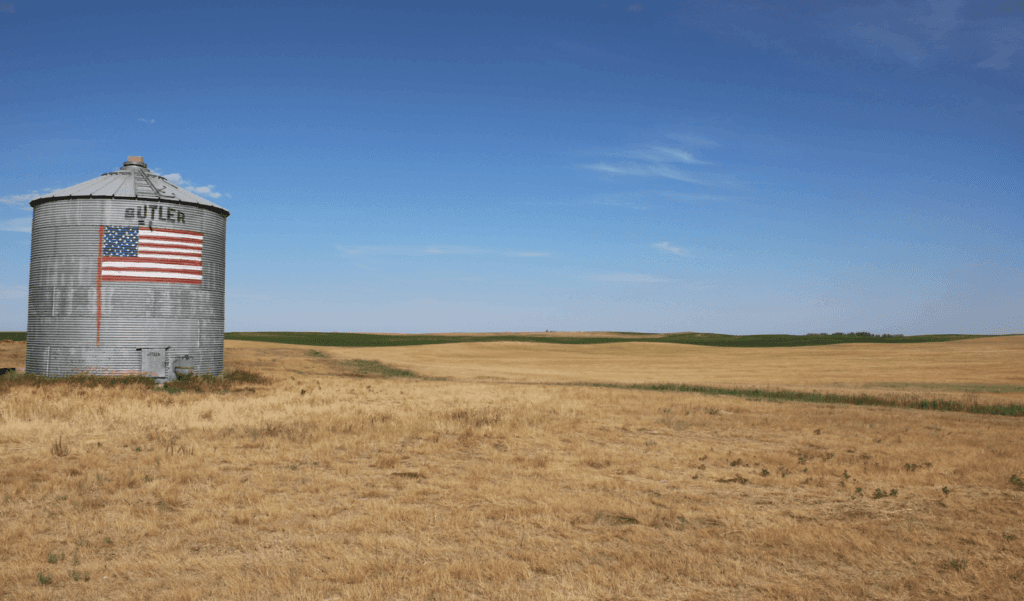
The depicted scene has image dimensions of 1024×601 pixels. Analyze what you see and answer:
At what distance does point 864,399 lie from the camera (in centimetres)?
2884

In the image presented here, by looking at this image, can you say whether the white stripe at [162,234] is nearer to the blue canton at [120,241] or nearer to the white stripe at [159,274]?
the blue canton at [120,241]

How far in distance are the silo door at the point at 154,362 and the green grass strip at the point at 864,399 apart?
73.8ft

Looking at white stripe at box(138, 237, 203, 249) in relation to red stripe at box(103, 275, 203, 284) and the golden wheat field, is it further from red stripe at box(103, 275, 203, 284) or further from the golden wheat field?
the golden wheat field

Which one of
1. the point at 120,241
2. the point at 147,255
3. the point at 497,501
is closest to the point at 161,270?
the point at 147,255

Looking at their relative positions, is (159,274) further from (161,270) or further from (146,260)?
(146,260)

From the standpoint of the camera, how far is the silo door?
27750 mm

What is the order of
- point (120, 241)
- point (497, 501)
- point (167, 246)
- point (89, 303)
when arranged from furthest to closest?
point (167, 246), point (120, 241), point (89, 303), point (497, 501)

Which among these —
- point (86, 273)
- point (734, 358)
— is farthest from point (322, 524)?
point (734, 358)

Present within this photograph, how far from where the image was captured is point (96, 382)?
26.6m

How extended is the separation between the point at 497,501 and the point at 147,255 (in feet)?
76.3

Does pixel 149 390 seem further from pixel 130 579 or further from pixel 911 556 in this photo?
pixel 911 556

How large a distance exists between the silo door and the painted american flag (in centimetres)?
302

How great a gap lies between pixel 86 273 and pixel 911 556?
98.9 feet

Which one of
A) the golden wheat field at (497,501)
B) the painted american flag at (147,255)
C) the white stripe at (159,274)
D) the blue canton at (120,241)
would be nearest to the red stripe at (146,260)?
the painted american flag at (147,255)
